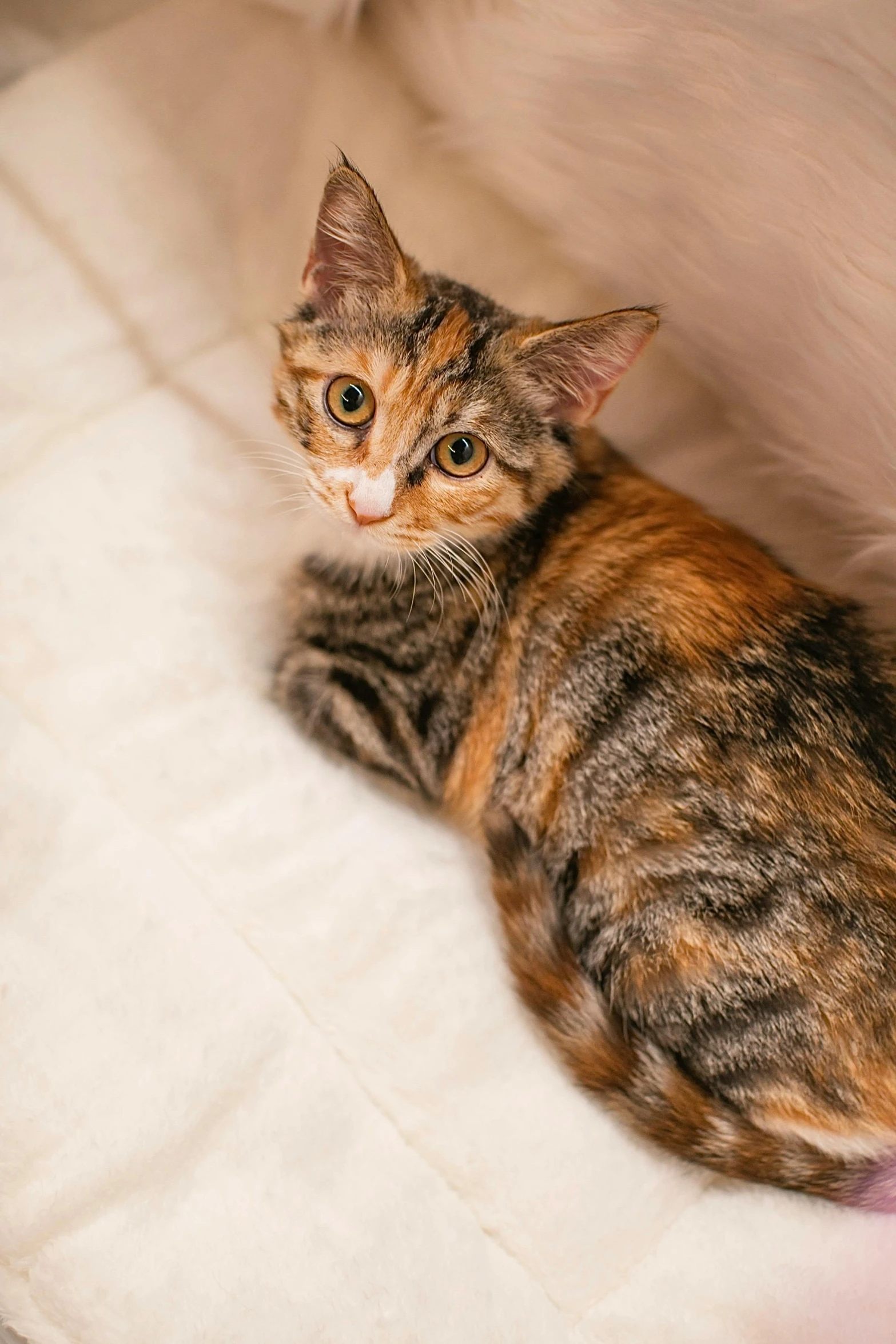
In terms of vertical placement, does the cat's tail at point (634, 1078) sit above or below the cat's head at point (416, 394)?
below

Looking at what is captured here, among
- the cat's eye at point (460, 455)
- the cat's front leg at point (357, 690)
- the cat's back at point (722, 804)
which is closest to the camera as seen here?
the cat's back at point (722, 804)

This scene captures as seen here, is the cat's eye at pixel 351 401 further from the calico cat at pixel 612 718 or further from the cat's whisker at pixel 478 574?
the cat's whisker at pixel 478 574

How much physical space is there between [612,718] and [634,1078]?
34 centimetres

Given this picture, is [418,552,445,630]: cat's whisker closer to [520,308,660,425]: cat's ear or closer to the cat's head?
the cat's head

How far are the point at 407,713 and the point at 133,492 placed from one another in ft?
1.55

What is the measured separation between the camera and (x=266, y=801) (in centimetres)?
107

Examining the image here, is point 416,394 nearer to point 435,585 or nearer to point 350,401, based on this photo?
point 350,401

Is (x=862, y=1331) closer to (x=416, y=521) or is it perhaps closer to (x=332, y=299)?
(x=416, y=521)

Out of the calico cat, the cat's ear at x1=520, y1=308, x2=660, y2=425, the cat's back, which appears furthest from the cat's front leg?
the cat's ear at x1=520, y1=308, x2=660, y2=425

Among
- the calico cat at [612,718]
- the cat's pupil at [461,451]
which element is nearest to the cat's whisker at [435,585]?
the calico cat at [612,718]

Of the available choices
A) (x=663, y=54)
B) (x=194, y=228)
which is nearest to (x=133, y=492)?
(x=194, y=228)

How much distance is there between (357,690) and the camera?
3.57ft

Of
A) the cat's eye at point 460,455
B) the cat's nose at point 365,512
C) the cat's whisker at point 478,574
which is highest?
the cat's eye at point 460,455

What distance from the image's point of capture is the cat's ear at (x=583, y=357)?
2.81 feet
